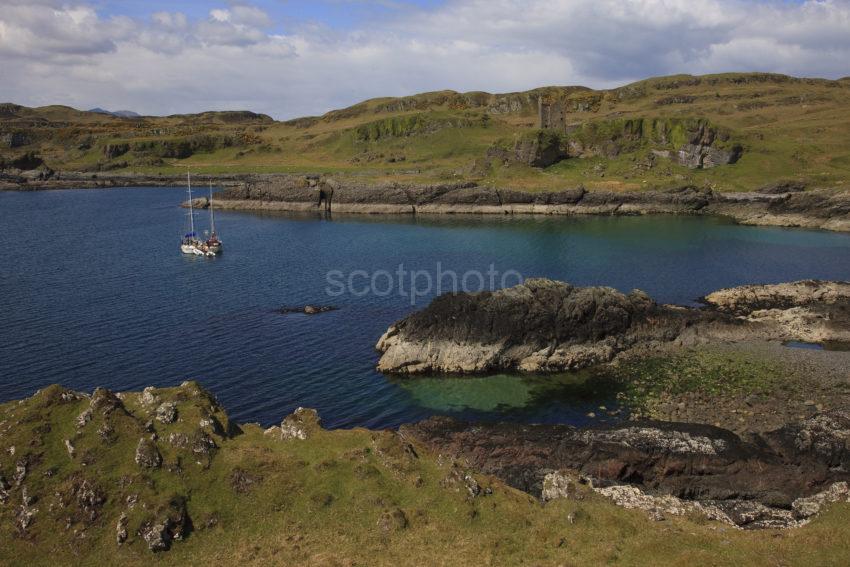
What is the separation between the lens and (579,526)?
77.8 feet

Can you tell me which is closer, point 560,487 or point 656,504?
point 656,504

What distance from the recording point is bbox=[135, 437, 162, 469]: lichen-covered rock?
2367 cm

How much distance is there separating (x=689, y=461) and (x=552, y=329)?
20.9 meters

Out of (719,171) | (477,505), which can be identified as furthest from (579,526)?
(719,171)

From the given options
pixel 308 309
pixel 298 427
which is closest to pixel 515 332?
pixel 308 309

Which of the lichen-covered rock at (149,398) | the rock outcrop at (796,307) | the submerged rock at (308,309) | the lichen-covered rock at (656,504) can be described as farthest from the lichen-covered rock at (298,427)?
the rock outcrop at (796,307)

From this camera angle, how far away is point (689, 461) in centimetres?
3130

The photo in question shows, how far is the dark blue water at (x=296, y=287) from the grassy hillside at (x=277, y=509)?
1560cm

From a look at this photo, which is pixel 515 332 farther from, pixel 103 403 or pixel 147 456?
pixel 103 403

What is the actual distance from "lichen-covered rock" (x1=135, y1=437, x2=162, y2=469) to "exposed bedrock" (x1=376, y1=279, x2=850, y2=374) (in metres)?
26.5

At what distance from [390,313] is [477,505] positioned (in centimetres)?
4131

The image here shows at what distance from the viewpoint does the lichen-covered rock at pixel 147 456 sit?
77.7ft

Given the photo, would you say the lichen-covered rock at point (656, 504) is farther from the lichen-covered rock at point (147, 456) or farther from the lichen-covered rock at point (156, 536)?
the lichen-covered rock at point (147, 456)

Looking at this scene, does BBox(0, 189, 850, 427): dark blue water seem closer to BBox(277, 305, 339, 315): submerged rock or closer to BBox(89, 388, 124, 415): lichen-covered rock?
BBox(277, 305, 339, 315): submerged rock
